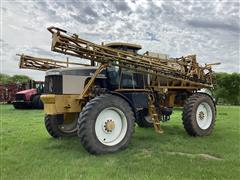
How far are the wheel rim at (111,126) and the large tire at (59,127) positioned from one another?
1697mm

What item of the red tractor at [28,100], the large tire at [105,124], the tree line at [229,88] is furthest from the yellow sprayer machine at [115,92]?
the tree line at [229,88]

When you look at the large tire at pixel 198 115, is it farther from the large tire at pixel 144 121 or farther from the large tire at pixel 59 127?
the large tire at pixel 59 127

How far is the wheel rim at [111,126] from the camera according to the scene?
7.30 m

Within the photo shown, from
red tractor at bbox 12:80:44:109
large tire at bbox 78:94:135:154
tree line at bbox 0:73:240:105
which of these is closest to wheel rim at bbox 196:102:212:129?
large tire at bbox 78:94:135:154

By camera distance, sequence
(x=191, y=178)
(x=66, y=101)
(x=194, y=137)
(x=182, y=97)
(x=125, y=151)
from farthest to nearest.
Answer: (x=182, y=97)
(x=194, y=137)
(x=66, y=101)
(x=125, y=151)
(x=191, y=178)

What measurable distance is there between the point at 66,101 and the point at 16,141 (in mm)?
1888

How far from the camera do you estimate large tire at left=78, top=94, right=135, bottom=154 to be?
6.93 metres

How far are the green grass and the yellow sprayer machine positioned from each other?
473 mm

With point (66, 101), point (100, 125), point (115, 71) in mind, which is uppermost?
point (115, 71)

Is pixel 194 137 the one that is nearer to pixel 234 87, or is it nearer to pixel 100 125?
pixel 100 125

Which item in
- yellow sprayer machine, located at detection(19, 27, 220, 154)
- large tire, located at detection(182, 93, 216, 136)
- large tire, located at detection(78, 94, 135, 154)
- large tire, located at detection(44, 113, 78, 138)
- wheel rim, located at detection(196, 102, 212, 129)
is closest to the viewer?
large tire, located at detection(78, 94, 135, 154)

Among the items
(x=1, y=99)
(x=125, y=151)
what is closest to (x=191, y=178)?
(x=125, y=151)

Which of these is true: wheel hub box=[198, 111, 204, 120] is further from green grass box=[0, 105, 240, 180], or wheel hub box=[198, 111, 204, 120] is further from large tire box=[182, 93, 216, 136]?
green grass box=[0, 105, 240, 180]

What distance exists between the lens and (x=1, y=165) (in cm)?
629
